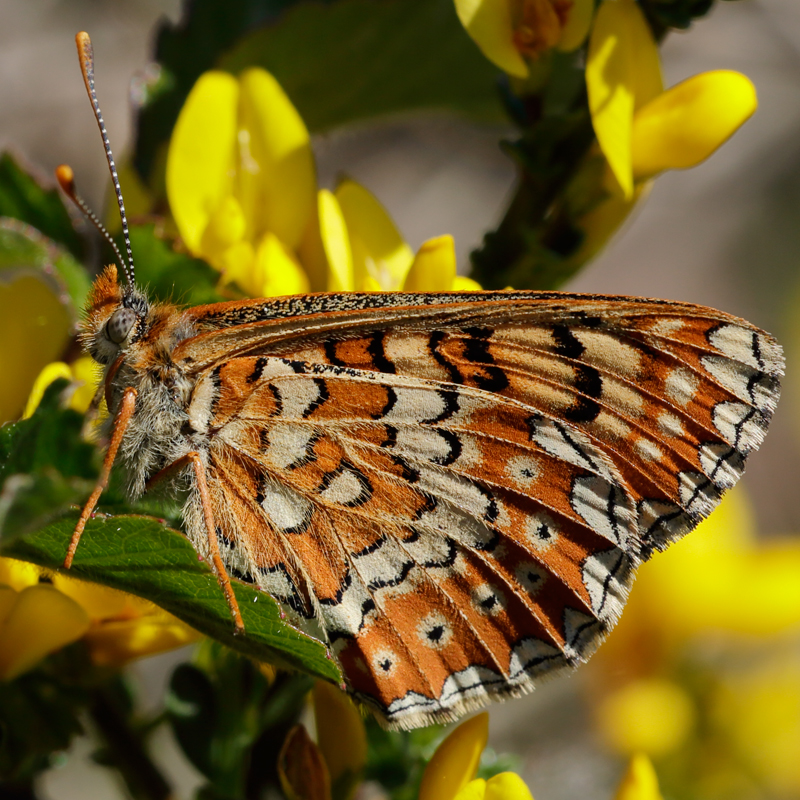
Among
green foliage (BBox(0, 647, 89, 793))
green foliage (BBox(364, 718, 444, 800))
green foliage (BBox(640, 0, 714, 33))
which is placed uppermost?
green foliage (BBox(640, 0, 714, 33))

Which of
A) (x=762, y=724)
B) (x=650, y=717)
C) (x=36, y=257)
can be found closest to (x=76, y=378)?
(x=36, y=257)

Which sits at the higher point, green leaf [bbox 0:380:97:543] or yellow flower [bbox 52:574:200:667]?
green leaf [bbox 0:380:97:543]

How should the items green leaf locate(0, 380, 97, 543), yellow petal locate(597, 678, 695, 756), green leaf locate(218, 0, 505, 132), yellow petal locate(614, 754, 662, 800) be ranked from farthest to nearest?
yellow petal locate(597, 678, 695, 756) → green leaf locate(218, 0, 505, 132) → yellow petal locate(614, 754, 662, 800) → green leaf locate(0, 380, 97, 543)

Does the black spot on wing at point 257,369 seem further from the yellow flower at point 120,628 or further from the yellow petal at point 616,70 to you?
the yellow petal at point 616,70

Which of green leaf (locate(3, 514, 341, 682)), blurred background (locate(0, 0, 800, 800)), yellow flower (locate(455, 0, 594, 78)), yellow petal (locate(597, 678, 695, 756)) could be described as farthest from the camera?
blurred background (locate(0, 0, 800, 800))

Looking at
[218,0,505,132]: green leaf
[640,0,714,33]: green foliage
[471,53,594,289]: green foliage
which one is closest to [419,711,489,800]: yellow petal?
[471,53,594,289]: green foliage

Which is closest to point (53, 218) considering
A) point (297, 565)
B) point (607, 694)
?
point (297, 565)

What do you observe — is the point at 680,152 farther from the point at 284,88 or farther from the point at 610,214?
the point at 284,88

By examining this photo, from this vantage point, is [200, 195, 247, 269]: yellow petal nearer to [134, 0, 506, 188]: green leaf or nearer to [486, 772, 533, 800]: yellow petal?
[134, 0, 506, 188]: green leaf
